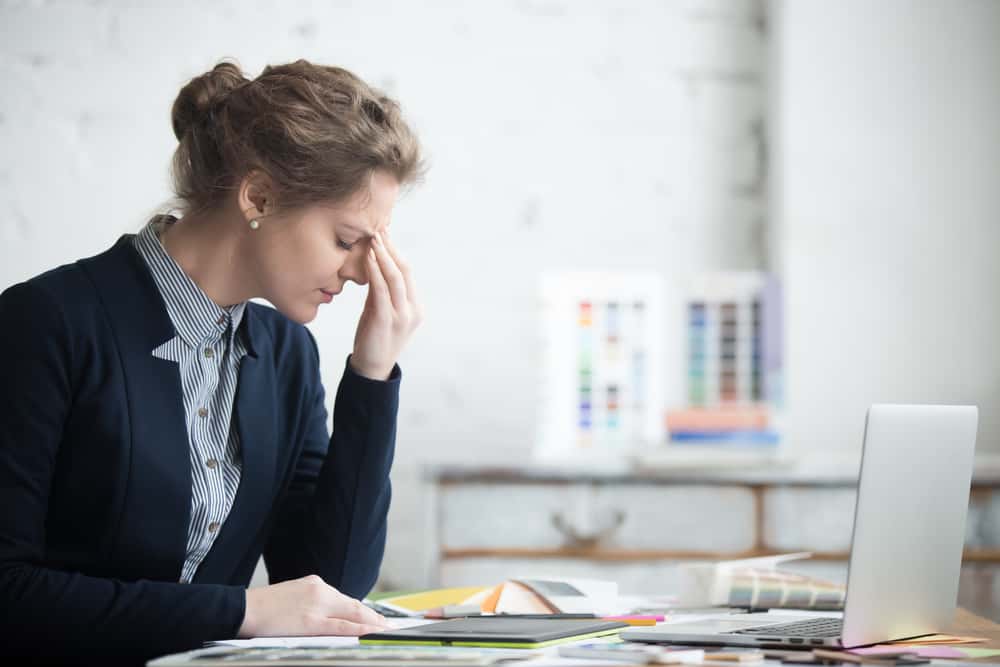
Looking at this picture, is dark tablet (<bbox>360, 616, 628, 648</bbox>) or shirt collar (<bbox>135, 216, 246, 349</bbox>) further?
shirt collar (<bbox>135, 216, 246, 349</bbox>)

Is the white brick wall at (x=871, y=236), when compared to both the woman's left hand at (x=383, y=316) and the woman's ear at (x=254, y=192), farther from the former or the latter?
the woman's ear at (x=254, y=192)

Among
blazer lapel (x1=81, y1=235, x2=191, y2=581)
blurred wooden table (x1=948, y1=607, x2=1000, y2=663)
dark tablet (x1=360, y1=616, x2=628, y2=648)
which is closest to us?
dark tablet (x1=360, y1=616, x2=628, y2=648)

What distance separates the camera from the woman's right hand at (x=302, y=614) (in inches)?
36.4

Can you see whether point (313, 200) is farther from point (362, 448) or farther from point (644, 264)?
point (644, 264)

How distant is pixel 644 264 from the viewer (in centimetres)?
235

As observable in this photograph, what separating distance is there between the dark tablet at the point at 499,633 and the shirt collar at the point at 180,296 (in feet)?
1.34

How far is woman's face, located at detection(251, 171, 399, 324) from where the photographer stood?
1.13m

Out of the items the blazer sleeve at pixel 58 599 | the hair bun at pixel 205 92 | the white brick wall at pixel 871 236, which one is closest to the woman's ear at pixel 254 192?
the hair bun at pixel 205 92

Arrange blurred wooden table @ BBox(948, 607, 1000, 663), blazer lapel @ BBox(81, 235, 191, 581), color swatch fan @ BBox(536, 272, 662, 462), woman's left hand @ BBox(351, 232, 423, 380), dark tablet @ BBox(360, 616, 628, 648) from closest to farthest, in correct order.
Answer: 1. dark tablet @ BBox(360, 616, 628, 648)
2. blurred wooden table @ BBox(948, 607, 1000, 663)
3. blazer lapel @ BBox(81, 235, 191, 581)
4. woman's left hand @ BBox(351, 232, 423, 380)
5. color swatch fan @ BBox(536, 272, 662, 462)

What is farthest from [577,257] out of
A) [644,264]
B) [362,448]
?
[362,448]

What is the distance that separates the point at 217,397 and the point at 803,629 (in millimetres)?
611

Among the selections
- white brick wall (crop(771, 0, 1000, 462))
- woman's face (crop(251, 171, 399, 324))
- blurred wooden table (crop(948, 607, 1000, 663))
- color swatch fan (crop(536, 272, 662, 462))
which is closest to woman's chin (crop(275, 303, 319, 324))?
woman's face (crop(251, 171, 399, 324))

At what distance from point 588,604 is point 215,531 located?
0.38 metres

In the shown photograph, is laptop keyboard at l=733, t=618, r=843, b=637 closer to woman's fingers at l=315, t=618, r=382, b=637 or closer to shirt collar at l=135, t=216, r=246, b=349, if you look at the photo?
woman's fingers at l=315, t=618, r=382, b=637
